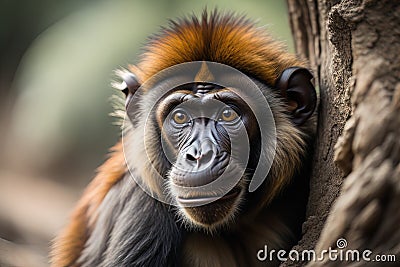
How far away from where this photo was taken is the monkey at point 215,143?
3473 millimetres

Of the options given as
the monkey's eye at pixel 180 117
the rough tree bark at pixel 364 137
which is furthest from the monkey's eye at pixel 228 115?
the rough tree bark at pixel 364 137

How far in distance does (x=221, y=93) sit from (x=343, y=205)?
126 centimetres

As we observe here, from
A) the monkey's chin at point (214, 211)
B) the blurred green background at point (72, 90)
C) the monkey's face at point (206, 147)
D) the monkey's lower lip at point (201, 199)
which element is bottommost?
the blurred green background at point (72, 90)

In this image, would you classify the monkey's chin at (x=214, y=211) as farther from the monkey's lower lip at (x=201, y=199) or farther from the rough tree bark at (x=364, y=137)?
the rough tree bark at (x=364, y=137)

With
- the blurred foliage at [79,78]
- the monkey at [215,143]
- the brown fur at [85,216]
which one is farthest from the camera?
the blurred foliage at [79,78]

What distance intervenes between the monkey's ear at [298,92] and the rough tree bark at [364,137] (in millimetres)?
316

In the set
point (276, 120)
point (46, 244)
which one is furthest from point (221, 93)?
point (46, 244)

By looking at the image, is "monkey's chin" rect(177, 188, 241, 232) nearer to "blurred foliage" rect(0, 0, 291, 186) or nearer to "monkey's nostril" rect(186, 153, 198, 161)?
"monkey's nostril" rect(186, 153, 198, 161)

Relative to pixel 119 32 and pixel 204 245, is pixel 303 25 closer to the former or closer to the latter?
pixel 204 245

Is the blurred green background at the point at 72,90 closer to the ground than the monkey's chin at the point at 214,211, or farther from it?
closer to the ground

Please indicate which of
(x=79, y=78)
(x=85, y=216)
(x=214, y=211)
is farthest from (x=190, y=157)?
(x=79, y=78)

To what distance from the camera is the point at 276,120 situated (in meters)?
3.62

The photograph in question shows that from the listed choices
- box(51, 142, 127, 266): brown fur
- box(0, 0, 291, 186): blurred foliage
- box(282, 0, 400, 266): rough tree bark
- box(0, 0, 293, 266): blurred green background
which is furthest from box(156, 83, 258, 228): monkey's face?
box(0, 0, 291, 186): blurred foliage

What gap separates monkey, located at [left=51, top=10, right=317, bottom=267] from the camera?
347 centimetres
